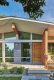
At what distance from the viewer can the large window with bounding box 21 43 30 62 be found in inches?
922

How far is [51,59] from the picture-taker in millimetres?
18422

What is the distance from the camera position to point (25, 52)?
2347cm

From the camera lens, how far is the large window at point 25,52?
76.8 feet

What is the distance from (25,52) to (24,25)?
3.17m

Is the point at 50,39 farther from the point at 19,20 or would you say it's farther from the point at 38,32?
the point at 19,20

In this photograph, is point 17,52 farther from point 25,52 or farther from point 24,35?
point 24,35

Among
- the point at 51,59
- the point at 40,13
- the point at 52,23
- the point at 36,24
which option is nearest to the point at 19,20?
the point at 36,24

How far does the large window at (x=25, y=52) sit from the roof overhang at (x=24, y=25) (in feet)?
4.76

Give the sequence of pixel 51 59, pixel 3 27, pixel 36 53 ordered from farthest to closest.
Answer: pixel 36 53 < pixel 3 27 < pixel 51 59

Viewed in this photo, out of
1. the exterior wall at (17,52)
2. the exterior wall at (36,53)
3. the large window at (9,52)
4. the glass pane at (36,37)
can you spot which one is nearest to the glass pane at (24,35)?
the glass pane at (36,37)

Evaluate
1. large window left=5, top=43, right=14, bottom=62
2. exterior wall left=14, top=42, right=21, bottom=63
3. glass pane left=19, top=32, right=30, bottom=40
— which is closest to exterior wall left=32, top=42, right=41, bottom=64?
glass pane left=19, top=32, right=30, bottom=40

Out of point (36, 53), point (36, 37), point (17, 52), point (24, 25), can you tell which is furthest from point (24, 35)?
point (24, 25)

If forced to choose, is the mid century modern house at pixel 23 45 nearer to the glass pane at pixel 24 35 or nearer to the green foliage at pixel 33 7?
the glass pane at pixel 24 35

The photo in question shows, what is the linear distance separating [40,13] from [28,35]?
707 inches
